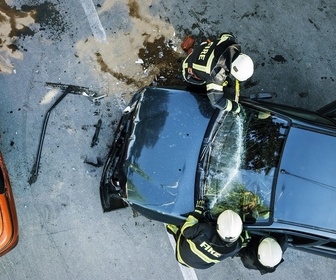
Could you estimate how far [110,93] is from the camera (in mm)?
5652

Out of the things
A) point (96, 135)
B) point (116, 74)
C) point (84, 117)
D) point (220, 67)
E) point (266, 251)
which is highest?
point (220, 67)

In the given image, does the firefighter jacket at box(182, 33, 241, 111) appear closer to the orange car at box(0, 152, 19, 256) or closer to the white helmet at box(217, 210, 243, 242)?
the white helmet at box(217, 210, 243, 242)

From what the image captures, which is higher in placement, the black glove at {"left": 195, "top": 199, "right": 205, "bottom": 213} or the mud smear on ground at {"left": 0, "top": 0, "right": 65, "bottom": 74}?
the mud smear on ground at {"left": 0, "top": 0, "right": 65, "bottom": 74}

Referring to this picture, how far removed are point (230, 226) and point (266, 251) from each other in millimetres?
622

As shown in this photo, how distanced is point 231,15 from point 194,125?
2.04 meters

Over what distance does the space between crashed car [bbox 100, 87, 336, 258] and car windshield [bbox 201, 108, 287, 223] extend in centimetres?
1

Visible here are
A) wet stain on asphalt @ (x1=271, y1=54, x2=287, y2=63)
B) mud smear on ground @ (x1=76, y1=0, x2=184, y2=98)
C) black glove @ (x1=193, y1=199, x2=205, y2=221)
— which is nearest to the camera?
black glove @ (x1=193, y1=199, x2=205, y2=221)

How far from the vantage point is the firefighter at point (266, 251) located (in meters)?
4.52

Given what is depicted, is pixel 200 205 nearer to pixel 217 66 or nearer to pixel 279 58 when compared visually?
pixel 217 66

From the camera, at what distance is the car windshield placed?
4484 mm

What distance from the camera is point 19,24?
5.56 m

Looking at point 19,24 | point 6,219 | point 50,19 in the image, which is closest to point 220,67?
point 50,19

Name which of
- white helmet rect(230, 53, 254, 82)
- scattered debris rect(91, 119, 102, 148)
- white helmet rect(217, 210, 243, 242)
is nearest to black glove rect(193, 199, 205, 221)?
white helmet rect(217, 210, 243, 242)

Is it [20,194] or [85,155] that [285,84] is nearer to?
[85,155]
